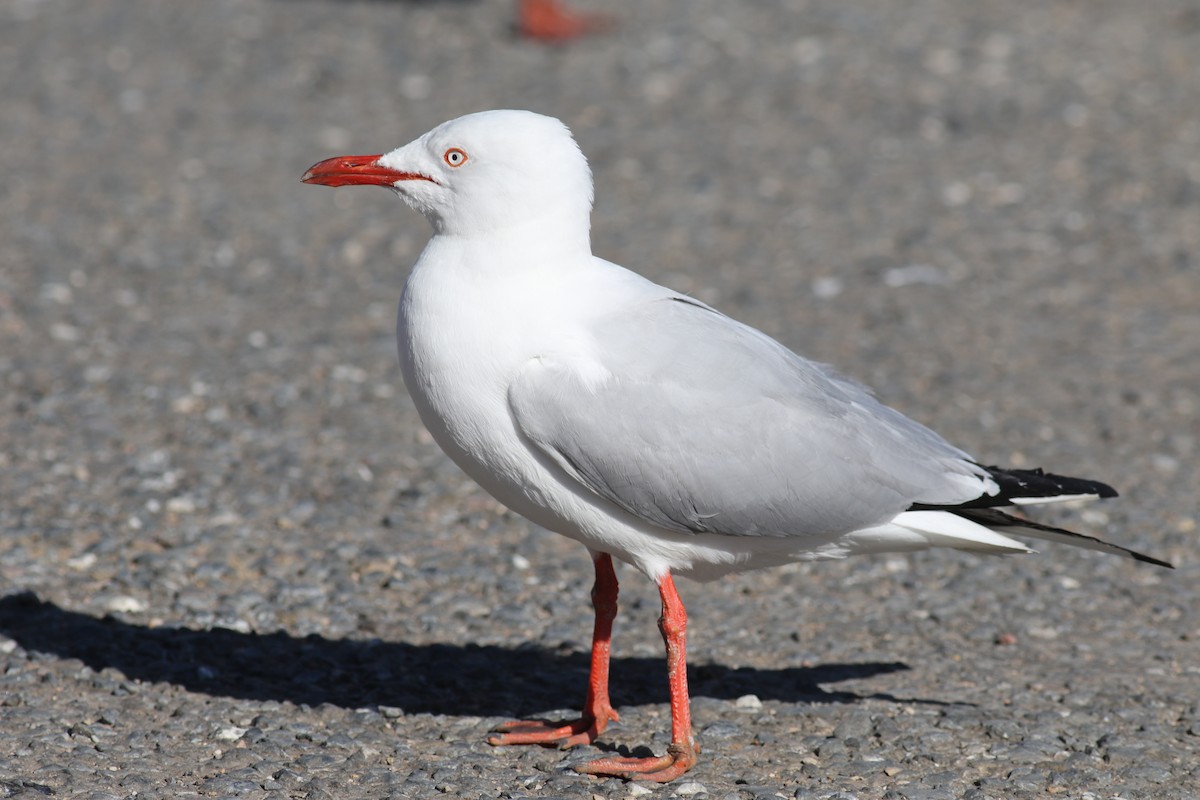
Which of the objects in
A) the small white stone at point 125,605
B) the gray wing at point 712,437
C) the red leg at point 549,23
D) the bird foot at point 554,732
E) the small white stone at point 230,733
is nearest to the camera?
the gray wing at point 712,437

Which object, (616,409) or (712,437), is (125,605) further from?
(712,437)

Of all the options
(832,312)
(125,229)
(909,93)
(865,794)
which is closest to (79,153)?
(125,229)

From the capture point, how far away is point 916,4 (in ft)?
43.4

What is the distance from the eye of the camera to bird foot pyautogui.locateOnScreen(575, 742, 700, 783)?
4411 millimetres

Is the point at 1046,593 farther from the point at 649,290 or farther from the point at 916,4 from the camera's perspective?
the point at 916,4

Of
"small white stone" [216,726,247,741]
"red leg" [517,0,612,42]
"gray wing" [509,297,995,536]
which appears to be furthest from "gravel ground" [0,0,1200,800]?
"gray wing" [509,297,995,536]

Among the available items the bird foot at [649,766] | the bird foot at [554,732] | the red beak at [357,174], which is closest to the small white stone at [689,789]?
the bird foot at [649,766]

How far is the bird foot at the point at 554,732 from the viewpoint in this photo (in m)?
4.69

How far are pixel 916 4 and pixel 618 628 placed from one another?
29.8 ft

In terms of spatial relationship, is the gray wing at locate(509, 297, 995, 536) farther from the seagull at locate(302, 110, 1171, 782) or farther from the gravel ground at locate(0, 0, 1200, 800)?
the gravel ground at locate(0, 0, 1200, 800)

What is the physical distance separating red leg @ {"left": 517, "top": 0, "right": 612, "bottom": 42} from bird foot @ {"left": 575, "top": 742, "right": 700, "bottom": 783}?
8927 mm

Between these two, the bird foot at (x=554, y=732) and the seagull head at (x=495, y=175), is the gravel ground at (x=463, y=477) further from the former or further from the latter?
the seagull head at (x=495, y=175)

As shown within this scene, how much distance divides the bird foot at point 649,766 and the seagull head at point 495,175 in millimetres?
1558

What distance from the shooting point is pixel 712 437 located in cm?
430
